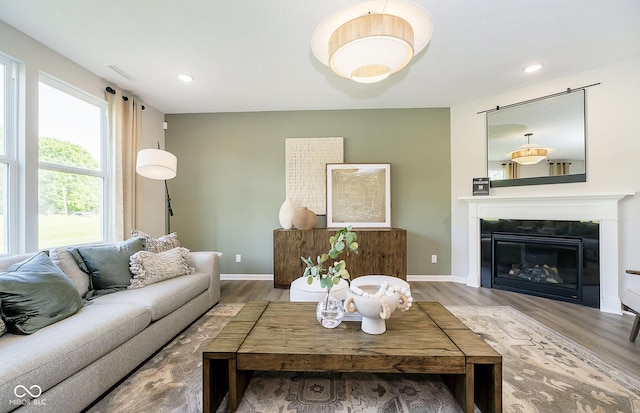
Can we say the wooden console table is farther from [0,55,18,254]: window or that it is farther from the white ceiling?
[0,55,18,254]: window

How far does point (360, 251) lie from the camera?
10.8 feet

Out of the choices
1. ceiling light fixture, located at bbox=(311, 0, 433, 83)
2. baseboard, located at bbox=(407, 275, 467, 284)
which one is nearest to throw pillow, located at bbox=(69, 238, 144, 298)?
ceiling light fixture, located at bbox=(311, 0, 433, 83)

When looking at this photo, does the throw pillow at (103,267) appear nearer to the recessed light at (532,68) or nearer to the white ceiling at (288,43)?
the white ceiling at (288,43)

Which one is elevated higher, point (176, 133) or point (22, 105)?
point (176, 133)

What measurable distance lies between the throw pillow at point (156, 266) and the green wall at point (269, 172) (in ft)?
4.50

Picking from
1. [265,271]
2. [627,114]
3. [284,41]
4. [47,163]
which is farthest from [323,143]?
[627,114]

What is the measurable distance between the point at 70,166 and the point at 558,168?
5661mm

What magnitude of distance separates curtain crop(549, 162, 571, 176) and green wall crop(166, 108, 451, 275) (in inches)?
44.9

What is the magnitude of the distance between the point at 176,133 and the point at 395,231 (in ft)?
12.4

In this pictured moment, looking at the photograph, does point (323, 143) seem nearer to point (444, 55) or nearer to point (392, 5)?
point (444, 55)

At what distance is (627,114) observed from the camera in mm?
2549

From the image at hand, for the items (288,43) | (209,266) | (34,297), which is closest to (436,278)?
(209,266)

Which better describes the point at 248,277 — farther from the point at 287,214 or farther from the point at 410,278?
the point at 410,278

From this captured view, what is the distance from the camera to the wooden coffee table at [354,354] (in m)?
1.16
